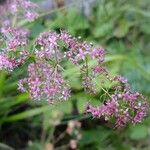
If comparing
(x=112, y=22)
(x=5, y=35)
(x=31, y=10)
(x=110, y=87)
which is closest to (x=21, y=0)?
(x=31, y=10)

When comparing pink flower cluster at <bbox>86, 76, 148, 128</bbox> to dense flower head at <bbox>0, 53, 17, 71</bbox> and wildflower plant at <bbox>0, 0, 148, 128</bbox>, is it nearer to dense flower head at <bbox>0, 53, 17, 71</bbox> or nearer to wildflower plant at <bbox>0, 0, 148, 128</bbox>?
wildflower plant at <bbox>0, 0, 148, 128</bbox>

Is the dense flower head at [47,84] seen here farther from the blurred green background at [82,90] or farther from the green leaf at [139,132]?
the green leaf at [139,132]

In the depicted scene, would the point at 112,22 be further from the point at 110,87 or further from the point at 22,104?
the point at 110,87

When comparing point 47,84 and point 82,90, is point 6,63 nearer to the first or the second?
point 47,84

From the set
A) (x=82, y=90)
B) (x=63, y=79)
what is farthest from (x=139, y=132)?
(x=63, y=79)

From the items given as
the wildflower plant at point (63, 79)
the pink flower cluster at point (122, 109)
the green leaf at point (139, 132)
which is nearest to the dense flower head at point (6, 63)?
the wildflower plant at point (63, 79)

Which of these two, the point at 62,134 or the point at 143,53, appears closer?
the point at 62,134

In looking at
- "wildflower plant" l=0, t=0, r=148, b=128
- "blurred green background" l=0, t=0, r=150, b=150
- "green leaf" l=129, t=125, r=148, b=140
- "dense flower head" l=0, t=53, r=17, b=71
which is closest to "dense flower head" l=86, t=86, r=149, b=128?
"wildflower plant" l=0, t=0, r=148, b=128
